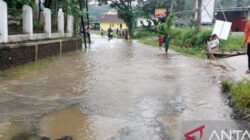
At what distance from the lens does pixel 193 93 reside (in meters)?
7.63

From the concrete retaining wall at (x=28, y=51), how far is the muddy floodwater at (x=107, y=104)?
111 cm

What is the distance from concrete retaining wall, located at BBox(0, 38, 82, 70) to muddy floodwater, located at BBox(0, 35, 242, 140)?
1110 millimetres

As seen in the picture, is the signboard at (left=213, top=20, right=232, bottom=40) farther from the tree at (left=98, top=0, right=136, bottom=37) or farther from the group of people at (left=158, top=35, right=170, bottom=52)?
the tree at (left=98, top=0, right=136, bottom=37)

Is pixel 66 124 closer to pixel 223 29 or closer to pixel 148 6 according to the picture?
pixel 223 29

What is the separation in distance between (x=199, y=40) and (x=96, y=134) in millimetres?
15987

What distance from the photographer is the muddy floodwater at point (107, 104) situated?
496 centimetres

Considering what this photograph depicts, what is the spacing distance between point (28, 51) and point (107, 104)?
283 inches

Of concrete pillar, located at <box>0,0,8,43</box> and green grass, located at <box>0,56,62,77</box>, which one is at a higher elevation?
concrete pillar, located at <box>0,0,8,43</box>

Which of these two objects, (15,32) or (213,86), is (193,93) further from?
(15,32)

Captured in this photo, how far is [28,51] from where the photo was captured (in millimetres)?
12570

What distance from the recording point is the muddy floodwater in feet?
16.3

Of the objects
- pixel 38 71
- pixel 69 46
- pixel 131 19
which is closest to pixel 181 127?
pixel 38 71

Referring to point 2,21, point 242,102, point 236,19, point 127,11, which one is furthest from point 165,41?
point 127,11

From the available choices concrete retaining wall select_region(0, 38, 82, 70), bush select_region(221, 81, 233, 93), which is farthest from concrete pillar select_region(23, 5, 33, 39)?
bush select_region(221, 81, 233, 93)
